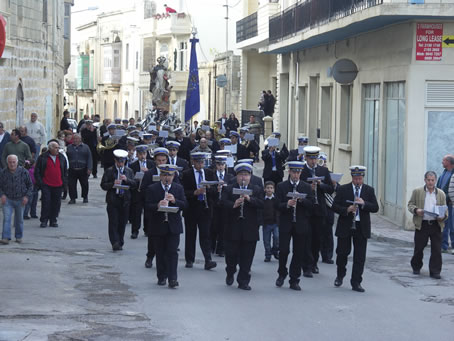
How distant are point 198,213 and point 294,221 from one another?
6.98 feet

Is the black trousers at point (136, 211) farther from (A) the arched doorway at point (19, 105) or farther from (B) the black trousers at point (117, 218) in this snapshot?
(A) the arched doorway at point (19, 105)

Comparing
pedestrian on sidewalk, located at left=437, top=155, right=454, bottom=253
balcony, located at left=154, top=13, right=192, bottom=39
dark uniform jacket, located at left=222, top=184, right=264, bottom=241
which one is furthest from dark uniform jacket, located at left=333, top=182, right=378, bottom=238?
balcony, located at left=154, top=13, right=192, bottom=39

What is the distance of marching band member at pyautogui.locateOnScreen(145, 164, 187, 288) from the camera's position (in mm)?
13133

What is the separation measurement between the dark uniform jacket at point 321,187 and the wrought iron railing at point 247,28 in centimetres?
2522

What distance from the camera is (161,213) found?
521 inches

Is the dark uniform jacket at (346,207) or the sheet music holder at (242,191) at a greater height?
the sheet music holder at (242,191)

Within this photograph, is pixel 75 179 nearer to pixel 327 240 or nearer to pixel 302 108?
pixel 327 240

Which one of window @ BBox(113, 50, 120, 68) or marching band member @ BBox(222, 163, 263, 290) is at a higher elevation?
window @ BBox(113, 50, 120, 68)

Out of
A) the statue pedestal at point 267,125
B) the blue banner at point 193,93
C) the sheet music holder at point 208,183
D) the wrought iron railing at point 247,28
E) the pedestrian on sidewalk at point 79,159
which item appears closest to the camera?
the sheet music holder at point 208,183

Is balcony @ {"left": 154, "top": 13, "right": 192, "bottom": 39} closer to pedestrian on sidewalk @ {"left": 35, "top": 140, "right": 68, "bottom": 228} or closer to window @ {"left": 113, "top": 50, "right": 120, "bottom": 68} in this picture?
window @ {"left": 113, "top": 50, "right": 120, "bottom": 68}

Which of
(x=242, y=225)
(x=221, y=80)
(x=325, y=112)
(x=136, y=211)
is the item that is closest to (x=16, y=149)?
(x=136, y=211)

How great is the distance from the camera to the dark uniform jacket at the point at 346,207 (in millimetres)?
13359

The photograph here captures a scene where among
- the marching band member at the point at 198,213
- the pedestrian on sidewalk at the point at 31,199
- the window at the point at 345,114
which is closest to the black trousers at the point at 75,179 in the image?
the pedestrian on sidewalk at the point at 31,199

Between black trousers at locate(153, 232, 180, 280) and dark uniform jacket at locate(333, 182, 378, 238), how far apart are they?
230 centimetres
